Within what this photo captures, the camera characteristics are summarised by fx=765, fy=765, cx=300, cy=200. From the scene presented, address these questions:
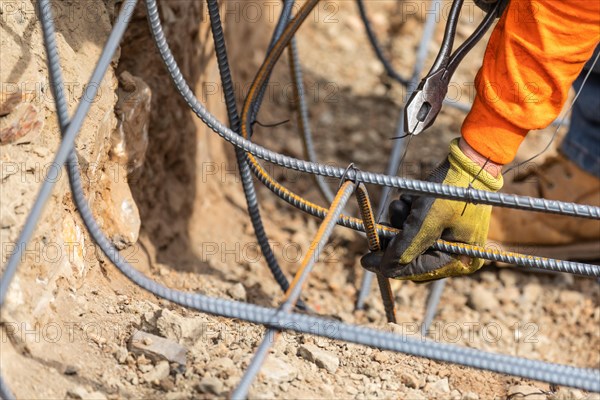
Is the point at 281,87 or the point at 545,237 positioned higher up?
the point at 281,87

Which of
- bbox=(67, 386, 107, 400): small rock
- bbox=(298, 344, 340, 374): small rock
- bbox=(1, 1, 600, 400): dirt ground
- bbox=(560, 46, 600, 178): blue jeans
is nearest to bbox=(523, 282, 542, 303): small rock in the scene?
bbox=(1, 1, 600, 400): dirt ground

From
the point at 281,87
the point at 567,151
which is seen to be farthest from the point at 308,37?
the point at 567,151

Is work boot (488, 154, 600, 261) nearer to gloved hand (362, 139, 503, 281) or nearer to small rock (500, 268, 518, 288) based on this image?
small rock (500, 268, 518, 288)

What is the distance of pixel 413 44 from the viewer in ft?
11.7

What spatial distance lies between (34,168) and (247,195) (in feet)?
2.00

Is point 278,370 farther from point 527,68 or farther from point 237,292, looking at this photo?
point 527,68

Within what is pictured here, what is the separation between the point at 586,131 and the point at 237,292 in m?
1.22

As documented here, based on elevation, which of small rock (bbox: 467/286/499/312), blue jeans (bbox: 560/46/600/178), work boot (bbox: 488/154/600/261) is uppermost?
blue jeans (bbox: 560/46/600/178)

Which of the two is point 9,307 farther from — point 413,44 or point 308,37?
point 413,44

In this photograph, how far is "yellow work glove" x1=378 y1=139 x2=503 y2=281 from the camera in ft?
5.19

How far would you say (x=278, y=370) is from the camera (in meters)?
1.45

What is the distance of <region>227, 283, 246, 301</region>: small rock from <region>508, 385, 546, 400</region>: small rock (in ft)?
2.32

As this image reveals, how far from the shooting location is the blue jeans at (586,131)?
2.25 metres

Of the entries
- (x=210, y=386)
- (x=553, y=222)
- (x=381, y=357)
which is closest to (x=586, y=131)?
(x=553, y=222)
